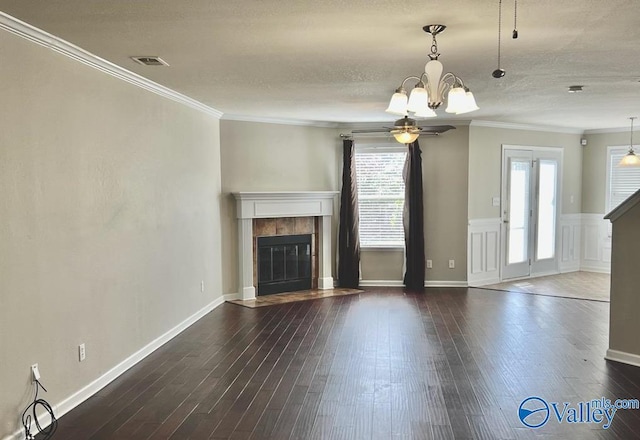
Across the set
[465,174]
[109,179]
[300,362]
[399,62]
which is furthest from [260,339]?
[465,174]

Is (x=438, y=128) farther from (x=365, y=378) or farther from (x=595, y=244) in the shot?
(x=365, y=378)

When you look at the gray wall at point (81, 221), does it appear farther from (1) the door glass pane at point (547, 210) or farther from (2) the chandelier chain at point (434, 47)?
(1) the door glass pane at point (547, 210)

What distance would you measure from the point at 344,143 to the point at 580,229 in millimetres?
4701

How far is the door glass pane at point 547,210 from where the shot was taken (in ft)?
26.9

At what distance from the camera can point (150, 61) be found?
143 inches

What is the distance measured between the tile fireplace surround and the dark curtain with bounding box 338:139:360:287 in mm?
207

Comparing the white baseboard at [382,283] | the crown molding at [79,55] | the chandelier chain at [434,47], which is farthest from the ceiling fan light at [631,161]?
the crown molding at [79,55]

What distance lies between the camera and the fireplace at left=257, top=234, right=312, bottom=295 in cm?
681

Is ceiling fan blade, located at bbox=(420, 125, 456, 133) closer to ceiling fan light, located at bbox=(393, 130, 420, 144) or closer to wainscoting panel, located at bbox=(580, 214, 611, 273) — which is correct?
ceiling fan light, located at bbox=(393, 130, 420, 144)

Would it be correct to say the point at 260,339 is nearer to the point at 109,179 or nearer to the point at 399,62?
the point at 109,179

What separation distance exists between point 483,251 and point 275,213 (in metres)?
3.21

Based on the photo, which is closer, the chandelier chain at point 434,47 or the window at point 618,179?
the chandelier chain at point 434,47

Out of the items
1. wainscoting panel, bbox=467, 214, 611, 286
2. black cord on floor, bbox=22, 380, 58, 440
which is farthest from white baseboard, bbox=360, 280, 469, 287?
black cord on floor, bbox=22, 380, 58, 440

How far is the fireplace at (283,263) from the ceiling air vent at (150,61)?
133 inches
